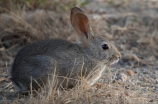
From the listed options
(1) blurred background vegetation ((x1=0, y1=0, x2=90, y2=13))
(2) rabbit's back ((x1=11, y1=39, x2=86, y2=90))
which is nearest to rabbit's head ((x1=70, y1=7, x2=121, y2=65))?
(2) rabbit's back ((x1=11, y1=39, x2=86, y2=90))

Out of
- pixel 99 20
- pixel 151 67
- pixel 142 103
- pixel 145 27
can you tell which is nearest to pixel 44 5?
pixel 99 20

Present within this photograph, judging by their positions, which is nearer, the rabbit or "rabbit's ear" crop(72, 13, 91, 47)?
the rabbit

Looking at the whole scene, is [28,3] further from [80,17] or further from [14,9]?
[80,17]

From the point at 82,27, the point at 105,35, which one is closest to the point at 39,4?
the point at 105,35

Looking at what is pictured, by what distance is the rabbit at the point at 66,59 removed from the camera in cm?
469

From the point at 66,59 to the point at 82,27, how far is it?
59 cm

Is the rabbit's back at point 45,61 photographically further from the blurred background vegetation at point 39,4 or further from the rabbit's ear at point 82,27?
the blurred background vegetation at point 39,4

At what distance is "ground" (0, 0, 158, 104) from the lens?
4332 millimetres

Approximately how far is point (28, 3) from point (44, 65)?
306 centimetres

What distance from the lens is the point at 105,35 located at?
7.18 metres

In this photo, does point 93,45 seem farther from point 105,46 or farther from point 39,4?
point 39,4

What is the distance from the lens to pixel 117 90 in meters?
4.45

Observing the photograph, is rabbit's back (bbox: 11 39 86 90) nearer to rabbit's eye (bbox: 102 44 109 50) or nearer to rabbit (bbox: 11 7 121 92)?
rabbit (bbox: 11 7 121 92)

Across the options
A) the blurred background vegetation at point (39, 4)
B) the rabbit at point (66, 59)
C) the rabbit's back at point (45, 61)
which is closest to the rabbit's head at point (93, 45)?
the rabbit at point (66, 59)
